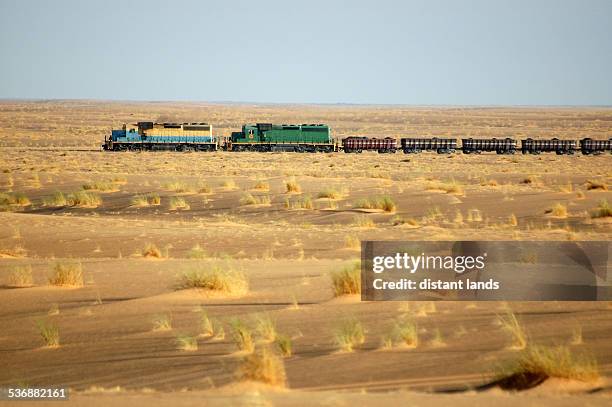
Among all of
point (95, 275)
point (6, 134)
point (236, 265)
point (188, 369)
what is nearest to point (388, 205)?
point (236, 265)

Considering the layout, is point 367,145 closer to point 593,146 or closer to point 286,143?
point 286,143

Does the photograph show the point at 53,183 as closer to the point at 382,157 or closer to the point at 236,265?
the point at 236,265

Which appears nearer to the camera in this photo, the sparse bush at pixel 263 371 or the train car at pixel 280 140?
the sparse bush at pixel 263 371

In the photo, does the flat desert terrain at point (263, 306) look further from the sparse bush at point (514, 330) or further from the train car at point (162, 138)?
the train car at point (162, 138)

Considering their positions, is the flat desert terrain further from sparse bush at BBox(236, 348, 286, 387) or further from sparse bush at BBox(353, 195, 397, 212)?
sparse bush at BBox(353, 195, 397, 212)

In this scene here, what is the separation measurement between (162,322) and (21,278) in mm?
5058

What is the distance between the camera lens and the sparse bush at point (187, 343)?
38.8ft

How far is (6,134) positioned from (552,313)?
312ft

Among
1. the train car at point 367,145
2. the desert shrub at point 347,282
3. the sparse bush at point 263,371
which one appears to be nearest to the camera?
the sparse bush at point 263,371

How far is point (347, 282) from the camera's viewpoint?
1505 centimetres

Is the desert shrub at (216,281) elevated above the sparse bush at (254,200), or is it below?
above

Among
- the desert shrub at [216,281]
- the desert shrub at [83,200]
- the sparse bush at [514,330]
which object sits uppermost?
the sparse bush at [514,330]
